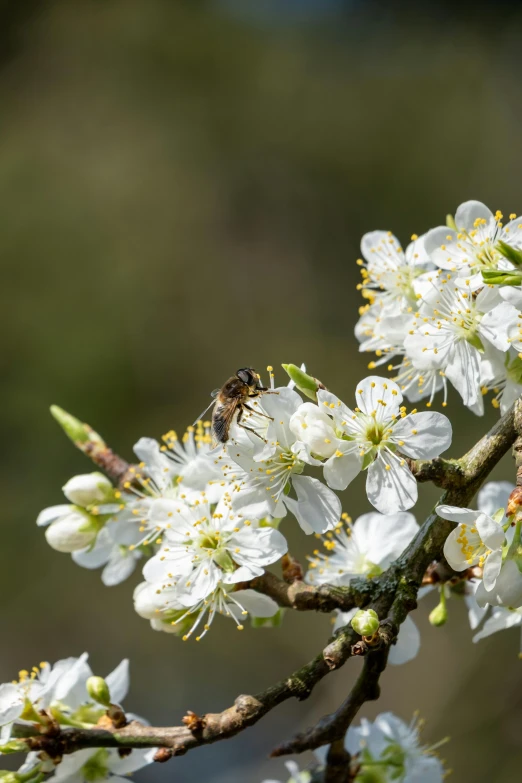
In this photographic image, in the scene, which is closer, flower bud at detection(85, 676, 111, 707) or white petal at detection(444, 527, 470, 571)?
white petal at detection(444, 527, 470, 571)

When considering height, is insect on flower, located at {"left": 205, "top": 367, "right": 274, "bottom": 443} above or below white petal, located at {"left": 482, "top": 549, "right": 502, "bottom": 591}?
above

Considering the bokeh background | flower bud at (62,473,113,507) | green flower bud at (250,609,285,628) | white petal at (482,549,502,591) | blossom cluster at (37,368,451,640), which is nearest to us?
white petal at (482,549,502,591)

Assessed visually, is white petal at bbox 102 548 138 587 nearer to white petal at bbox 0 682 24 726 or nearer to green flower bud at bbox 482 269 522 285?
white petal at bbox 0 682 24 726

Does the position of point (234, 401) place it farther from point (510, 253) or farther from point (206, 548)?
point (510, 253)

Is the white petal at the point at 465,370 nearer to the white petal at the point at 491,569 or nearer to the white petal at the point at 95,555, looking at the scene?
the white petal at the point at 491,569

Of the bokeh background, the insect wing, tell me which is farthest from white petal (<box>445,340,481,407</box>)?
the bokeh background

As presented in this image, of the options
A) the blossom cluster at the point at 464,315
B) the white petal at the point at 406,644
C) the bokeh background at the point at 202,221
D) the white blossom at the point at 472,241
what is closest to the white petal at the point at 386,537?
the white petal at the point at 406,644

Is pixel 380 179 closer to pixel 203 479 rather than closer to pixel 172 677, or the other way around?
pixel 172 677

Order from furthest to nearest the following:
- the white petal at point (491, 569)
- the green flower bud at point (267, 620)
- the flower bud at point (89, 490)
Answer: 1. the flower bud at point (89, 490)
2. the green flower bud at point (267, 620)
3. the white petal at point (491, 569)
